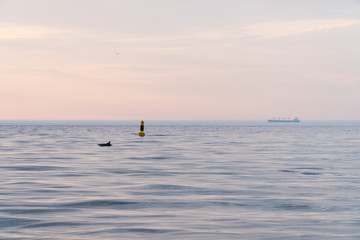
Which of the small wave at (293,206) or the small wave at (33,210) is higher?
the small wave at (293,206)

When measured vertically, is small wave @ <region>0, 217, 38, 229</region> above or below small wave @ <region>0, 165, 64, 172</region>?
above

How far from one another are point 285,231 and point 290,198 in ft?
16.4

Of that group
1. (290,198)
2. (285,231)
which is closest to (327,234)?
(285,231)

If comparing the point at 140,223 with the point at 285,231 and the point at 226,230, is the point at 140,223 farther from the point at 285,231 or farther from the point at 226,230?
the point at 285,231

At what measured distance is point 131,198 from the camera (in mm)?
16391

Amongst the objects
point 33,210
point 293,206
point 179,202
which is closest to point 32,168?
point 33,210

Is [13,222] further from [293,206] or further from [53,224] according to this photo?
[293,206]

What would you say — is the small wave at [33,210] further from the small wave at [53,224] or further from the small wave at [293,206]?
the small wave at [293,206]

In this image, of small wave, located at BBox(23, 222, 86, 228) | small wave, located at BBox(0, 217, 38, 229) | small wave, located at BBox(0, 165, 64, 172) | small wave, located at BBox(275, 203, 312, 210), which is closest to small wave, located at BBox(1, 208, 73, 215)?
small wave, located at BBox(0, 217, 38, 229)

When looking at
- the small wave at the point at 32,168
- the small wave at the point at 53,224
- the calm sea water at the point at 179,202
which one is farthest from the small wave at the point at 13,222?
the small wave at the point at 32,168

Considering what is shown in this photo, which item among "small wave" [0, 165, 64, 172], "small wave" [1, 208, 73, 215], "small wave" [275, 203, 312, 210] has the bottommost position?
"small wave" [0, 165, 64, 172]

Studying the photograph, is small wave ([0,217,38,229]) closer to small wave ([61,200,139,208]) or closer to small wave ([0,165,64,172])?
small wave ([61,200,139,208])

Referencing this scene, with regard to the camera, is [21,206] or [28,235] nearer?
[28,235]

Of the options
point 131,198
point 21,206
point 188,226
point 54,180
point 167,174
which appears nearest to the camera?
point 188,226
